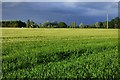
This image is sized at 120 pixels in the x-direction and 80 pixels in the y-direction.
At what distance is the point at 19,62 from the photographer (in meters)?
19.5

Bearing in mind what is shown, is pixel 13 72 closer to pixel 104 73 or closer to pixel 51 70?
pixel 51 70

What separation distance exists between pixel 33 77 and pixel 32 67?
274cm

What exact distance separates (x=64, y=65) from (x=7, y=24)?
116m

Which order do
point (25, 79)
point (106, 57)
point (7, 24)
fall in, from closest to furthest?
1. point (25, 79)
2. point (106, 57)
3. point (7, 24)

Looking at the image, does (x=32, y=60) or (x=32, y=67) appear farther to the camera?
(x=32, y=60)

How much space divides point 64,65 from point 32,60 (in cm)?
274

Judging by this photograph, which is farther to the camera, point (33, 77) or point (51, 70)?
point (51, 70)

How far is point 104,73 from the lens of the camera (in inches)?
661

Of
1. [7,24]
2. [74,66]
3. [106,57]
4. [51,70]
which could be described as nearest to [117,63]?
[106,57]

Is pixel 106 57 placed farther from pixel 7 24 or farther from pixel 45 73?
pixel 7 24

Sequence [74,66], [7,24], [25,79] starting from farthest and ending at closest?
1. [7,24]
2. [74,66]
3. [25,79]

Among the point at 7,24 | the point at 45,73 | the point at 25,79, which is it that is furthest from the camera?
the point at 7,24

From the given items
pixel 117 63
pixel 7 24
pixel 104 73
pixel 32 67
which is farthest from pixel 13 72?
pixel 7 24

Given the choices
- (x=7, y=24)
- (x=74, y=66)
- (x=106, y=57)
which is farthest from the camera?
(x=7, y=24)
